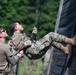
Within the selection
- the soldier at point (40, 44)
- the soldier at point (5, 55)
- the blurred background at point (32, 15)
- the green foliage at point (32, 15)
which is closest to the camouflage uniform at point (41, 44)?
the soldier at point (40, 44)

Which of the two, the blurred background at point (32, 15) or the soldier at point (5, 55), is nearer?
the soldier at point (5, 55)

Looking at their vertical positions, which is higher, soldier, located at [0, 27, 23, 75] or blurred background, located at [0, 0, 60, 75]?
blurred background, located at [0, 0, 60, 75]

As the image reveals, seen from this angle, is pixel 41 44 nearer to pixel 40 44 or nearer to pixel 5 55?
pixel 40 44

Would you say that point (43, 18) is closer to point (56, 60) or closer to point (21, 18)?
point (21, 18)

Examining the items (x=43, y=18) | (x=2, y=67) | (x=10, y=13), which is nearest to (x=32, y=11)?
(x=43, y=18)

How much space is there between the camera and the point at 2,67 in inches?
251

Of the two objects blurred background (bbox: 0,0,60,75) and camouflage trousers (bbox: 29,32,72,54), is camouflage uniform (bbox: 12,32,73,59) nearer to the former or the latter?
camouflage trousers (bbox: 29,32,72,54)

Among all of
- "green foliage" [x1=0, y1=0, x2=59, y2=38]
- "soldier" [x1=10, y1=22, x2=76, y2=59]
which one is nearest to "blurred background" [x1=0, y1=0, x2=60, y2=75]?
"green foliage" [x1=0, y1=0, x2=59, y2=38]

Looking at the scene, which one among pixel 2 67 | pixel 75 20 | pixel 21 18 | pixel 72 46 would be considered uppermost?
pixel 21 18

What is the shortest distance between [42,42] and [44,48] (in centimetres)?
8

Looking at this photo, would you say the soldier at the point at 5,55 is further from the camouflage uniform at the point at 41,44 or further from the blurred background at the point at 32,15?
the blurred background at the point at 32,15

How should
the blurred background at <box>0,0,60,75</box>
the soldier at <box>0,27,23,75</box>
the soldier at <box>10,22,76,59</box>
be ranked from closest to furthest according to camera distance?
the soldier at <box>10,22,76,59</box>
the soldier at <box>0,27,23,75</box>
the blurred background at <box>0,0,60,75</box>

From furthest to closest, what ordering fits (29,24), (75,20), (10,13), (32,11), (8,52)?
(32,11) < (29,24) < (10,13) < (8,52) < (75,20)

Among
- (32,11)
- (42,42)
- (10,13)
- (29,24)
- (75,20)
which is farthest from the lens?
(32,11)
